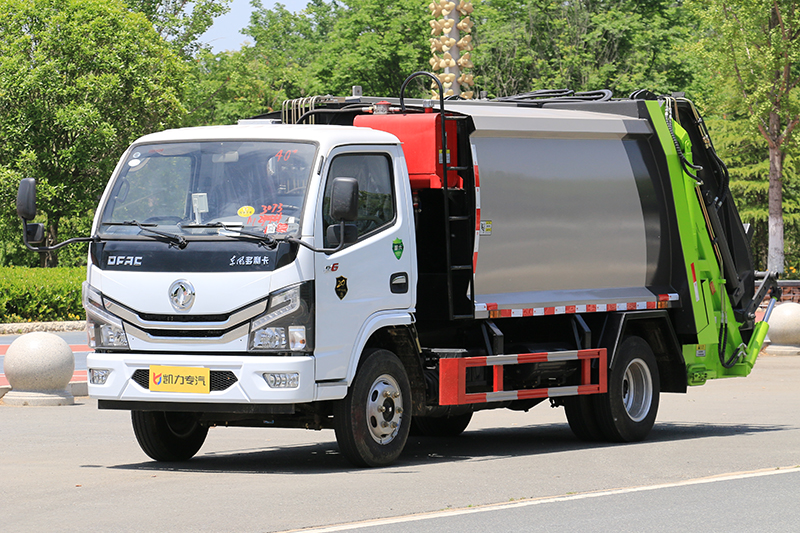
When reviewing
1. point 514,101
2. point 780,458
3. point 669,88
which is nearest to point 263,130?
point 514,101

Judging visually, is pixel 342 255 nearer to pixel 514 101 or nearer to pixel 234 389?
pixel 234 389

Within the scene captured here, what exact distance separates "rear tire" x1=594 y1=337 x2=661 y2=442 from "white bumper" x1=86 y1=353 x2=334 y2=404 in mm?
3748

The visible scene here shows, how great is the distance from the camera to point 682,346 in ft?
43.9

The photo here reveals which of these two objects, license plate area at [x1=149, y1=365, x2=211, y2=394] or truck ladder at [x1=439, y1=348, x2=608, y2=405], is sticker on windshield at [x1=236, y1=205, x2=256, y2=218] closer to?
license plate area at [x1=149, y1=365, x2=211, y2=394]

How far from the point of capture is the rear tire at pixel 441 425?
519 inches

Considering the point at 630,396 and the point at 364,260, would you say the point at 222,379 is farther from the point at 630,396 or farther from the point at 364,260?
the point at 630,396

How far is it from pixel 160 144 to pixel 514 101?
4603 millimetres

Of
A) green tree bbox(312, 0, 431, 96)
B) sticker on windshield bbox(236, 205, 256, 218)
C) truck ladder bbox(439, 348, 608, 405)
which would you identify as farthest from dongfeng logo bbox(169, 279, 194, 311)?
green tree bbox(312, 0, 431, 96)

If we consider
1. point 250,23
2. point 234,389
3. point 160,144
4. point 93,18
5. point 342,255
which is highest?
point 250,23

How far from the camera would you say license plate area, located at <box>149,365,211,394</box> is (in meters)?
9.39

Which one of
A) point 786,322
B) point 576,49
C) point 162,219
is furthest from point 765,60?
point 162,219

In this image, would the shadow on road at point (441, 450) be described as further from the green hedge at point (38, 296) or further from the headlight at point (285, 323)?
the green hedge at point (38, 296)

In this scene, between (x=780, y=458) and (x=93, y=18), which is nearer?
(x=780, y=458)

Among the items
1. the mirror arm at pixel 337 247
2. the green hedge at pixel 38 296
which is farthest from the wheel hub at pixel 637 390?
the green hedge at pixel 38 296
